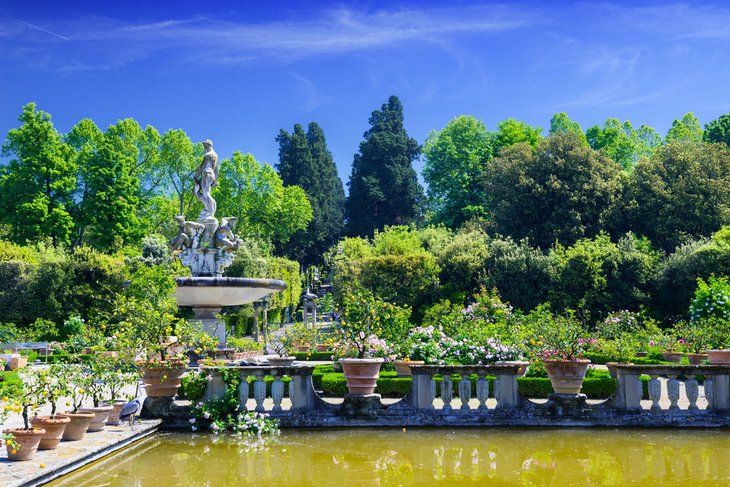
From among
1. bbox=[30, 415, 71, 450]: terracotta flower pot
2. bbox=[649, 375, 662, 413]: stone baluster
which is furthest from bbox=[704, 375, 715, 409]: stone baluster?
bbox=[30, 415, 71, 450]: terracotta flower pot

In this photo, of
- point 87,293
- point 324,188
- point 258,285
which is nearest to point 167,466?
point 258,285

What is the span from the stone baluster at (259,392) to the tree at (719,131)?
143 ft

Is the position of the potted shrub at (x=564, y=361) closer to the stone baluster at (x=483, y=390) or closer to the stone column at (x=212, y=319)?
the stone baluster at (x=483, y=390)

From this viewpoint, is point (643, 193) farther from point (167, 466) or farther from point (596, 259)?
point (167, 466)

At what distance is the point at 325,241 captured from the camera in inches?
2530

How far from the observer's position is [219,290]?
19.2 metres

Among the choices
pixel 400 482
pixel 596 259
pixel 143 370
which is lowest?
pixel 400 482

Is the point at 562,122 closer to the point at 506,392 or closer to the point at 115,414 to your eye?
the point at 506,392

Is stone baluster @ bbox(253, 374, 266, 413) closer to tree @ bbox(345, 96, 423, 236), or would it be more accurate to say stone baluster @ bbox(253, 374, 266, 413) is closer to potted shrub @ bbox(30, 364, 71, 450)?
potted shrub @ bbox(30, 364, 71, 450)

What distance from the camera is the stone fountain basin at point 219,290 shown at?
739 inches

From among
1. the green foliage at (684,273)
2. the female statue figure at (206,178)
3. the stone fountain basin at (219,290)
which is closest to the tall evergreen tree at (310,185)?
the green foliage at (684,273)

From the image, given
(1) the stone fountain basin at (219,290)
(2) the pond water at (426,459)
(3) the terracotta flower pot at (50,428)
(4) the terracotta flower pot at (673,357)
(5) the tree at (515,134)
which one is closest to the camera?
(2) the pond water at (426,459)

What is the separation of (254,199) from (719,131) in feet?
98.4

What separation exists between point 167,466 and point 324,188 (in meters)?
54.2
